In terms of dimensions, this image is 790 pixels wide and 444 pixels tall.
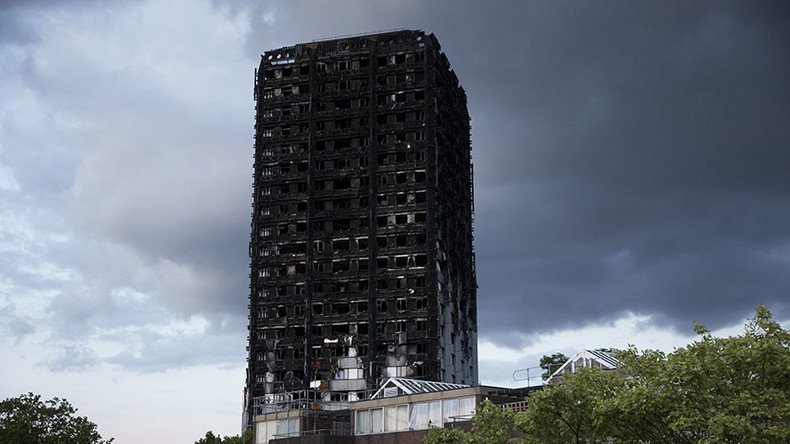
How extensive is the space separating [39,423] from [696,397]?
76046 mm

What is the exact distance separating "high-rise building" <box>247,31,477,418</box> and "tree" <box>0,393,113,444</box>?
66.4 metres

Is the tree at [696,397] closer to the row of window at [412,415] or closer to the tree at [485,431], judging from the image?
the tree at [485,431]

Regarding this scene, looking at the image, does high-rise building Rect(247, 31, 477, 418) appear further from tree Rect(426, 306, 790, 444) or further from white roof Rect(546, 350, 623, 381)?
tree Rect(426, 306, 790, 444)

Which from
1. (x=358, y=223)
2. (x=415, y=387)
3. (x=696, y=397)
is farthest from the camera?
(x=358, y=223)

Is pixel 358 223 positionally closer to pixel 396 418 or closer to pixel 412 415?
pixel 396 418

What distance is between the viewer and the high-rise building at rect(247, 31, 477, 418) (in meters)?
166

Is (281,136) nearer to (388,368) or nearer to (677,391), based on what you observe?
(388,368)

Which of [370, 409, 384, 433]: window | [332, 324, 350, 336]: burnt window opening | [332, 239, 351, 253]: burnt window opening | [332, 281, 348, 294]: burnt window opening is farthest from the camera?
[332, 239, 351, 253]: burnt window opening

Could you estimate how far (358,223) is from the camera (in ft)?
569

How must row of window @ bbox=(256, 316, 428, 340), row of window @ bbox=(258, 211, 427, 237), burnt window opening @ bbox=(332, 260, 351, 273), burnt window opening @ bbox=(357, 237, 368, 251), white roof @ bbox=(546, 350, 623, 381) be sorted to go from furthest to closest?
burnt window opening @ bbox=(332, 260, 351, 273) < burnt window opening @ bbox=(357, 237, 368, 251) < row of window @ bbox=(258, 211, 427, 237) < row of window @ bbox=(256, 316, 428, 340) < white roof @ bbox=(546, 350, 623, 381)

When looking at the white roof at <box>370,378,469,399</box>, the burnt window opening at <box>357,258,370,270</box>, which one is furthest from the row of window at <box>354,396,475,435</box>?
the burnt window opening at <box>357,258,370,270</box>

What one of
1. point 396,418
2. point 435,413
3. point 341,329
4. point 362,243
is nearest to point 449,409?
point 435,413

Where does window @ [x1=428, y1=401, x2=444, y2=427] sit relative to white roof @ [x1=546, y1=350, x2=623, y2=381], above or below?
below

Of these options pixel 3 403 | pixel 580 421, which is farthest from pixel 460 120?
pixel 580 421
